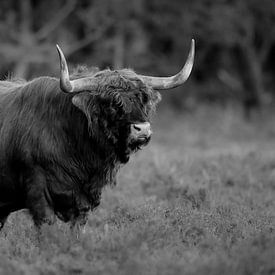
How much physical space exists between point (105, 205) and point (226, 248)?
11.6ft

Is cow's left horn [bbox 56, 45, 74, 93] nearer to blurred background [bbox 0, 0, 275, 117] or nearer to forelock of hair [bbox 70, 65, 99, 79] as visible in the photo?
forelock of hair [bbox 70, 65, 99, 79]

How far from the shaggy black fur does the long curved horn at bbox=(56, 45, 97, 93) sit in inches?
2.7

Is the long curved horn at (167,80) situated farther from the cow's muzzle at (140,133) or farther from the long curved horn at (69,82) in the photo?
the cow's muzzle at (140,133)

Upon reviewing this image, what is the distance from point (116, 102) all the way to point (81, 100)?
0.35 meters

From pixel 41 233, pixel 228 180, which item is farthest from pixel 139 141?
pixel 228 180

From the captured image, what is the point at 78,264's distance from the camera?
621 cm

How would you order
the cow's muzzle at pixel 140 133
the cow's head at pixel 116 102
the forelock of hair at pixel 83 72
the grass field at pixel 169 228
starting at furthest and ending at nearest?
the forelock of hair at pixel 83 72, the cow's head at pixel 116 102, the cow's muzzle at pixel 140 133, the grass field at pixel 169 228

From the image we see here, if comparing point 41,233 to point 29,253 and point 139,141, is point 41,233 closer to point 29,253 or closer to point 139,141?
point 29,253

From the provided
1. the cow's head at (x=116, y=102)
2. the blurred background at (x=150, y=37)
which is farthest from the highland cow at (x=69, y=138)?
the blurred background at (x=150, y=37)

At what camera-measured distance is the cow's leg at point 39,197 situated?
24.6ft

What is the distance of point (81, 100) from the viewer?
7543 mm

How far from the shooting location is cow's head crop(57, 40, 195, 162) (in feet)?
24.2

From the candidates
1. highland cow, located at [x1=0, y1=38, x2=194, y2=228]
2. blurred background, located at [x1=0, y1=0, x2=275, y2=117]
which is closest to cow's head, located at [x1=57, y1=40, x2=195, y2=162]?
highland cow, located at [x1=0, y1=38, x2=194, y2=228]

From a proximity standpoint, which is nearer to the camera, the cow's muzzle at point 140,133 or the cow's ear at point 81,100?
the cow's muzzle at point 140,133
